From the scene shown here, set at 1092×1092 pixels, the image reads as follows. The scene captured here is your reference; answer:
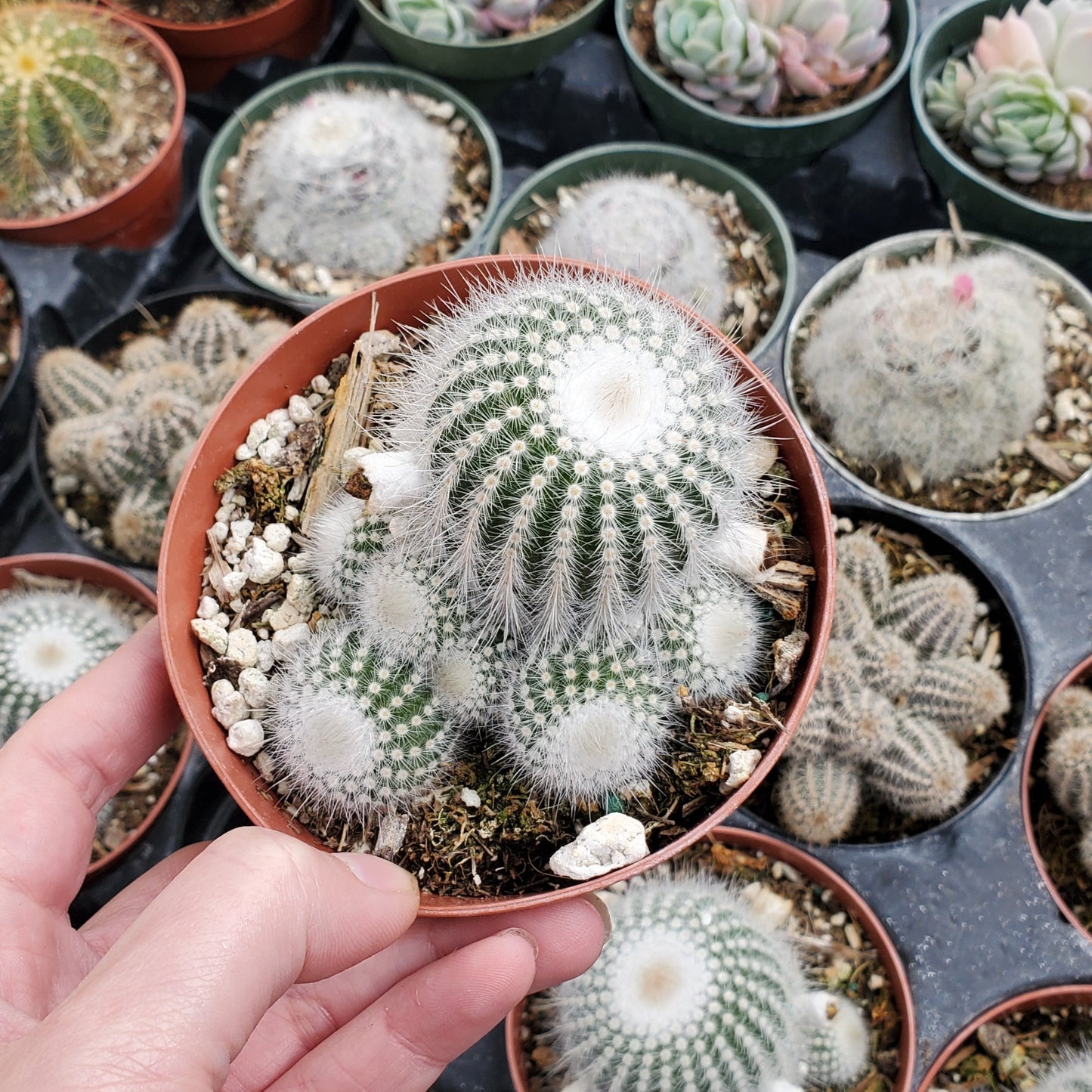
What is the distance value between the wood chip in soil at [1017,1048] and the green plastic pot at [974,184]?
182 cm

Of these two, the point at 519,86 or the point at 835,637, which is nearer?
the point at 835,637

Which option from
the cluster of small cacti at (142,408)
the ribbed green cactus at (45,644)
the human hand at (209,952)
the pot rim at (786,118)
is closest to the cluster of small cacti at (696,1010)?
the human hand at (209,952)

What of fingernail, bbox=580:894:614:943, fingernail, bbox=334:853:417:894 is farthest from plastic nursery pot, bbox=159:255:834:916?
fingernail, bbox=580:894:614:943

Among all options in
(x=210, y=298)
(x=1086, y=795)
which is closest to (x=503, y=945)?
(x=1086, y=795)

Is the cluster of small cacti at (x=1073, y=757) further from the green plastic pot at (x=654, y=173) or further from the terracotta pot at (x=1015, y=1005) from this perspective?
the green plastic pot at (x=654, y=173)

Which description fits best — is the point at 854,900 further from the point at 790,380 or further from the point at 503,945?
the point at 790,380

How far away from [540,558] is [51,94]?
7.25 ft

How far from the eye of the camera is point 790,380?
2154mm

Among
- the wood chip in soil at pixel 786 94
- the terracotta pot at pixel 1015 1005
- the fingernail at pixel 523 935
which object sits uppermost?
the wood chip in soil at pixel 786 94

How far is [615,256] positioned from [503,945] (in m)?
1.58

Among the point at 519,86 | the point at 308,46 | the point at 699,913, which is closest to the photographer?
the point at 699,913

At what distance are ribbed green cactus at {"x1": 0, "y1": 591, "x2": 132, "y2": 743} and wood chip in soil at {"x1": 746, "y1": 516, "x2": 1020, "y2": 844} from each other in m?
1.45

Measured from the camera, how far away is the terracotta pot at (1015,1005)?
1.71 metres

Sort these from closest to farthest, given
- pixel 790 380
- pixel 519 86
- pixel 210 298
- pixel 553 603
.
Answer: pixel 553 603 → pixel 790 380 → pixel 210 298 → pixel 519 86
